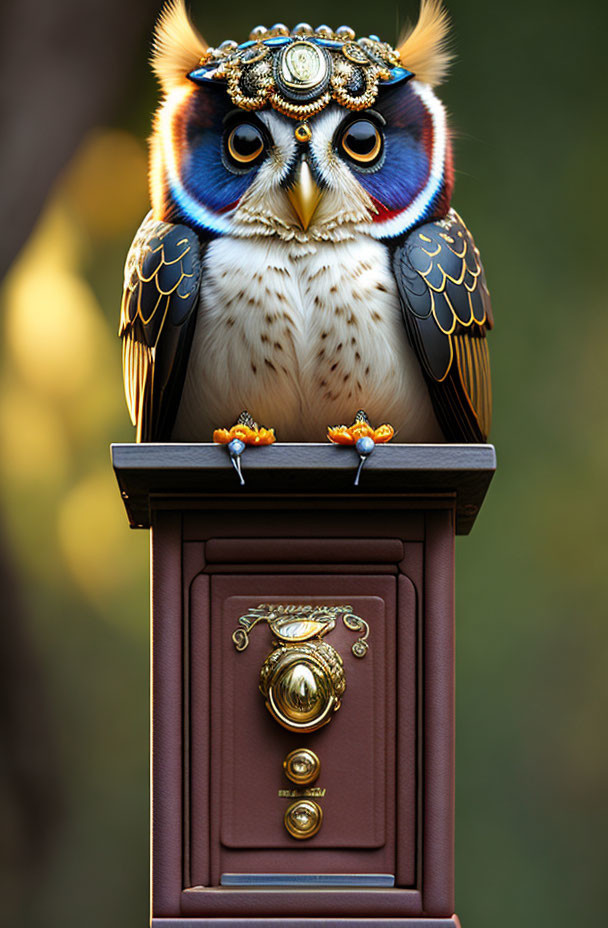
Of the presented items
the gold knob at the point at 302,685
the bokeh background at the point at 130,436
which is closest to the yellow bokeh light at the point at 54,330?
the bokeh background at the point at 130,436

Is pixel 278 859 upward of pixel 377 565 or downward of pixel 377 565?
downward

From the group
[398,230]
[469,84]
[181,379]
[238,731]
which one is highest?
[469,84]

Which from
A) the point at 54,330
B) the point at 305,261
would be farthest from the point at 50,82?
the point at 305,261

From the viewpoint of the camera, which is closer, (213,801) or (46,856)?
(213,801)

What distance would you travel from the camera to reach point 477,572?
2527 millimetres

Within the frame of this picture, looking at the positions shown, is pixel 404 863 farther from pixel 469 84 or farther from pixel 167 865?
pixel 469 84

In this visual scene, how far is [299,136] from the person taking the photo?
143 centimetres

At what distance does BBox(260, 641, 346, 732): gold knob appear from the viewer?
1418 millimetres

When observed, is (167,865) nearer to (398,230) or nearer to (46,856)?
(398,230)

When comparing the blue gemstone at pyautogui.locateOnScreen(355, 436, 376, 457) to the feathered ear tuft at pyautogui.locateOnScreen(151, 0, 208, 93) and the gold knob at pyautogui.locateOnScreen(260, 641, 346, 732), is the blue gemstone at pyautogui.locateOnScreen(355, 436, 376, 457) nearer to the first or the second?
the gold knob at pyautogui.locateOnScreen(260, 641, 346, 732)

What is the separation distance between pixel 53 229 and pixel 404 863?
5.05 ft

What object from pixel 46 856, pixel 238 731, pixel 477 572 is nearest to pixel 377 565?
pixel 238 731

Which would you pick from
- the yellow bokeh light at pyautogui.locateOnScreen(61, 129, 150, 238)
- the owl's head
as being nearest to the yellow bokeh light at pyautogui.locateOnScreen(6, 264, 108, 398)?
the yellow bokeh light at pyautogui.locateOnScreen(61, 129, 150, 238)

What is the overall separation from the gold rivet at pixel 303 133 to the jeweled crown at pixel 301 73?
12mm
